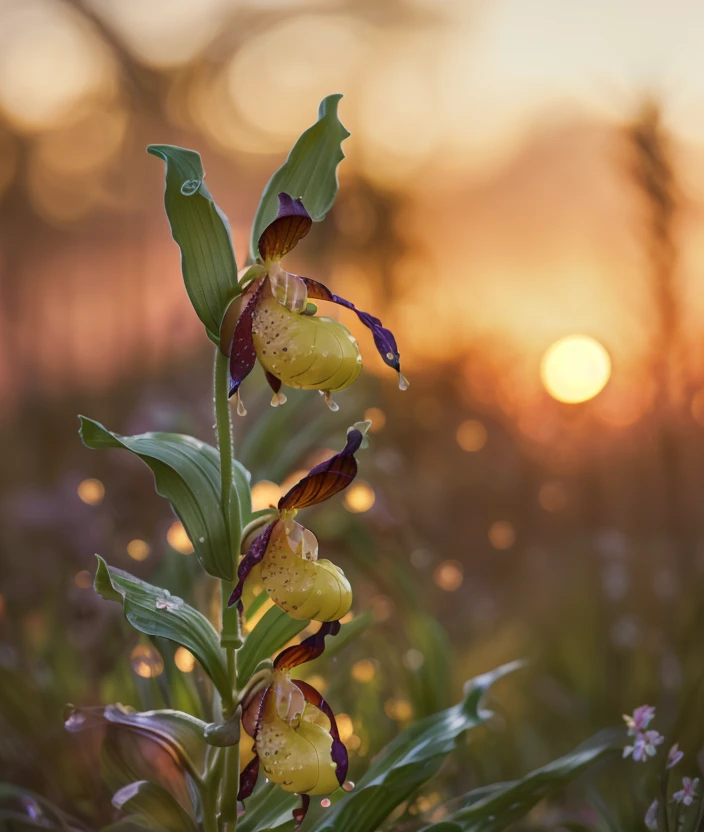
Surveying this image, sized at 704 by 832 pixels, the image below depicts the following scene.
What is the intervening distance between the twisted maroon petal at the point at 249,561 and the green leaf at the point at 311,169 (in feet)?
1.06

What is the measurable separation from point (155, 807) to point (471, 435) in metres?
2.11

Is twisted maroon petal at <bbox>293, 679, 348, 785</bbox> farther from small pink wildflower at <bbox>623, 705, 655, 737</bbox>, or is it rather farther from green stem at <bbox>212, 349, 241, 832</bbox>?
small pink wildflower at <bbox>623, 705, 655, 737</bbox>

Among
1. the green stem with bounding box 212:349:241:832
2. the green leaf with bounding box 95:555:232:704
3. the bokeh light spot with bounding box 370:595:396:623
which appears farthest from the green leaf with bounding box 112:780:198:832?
the bokeh light spot with bounding box 370:595:396:623

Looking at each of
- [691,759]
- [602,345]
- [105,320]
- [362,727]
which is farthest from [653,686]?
[105,320]

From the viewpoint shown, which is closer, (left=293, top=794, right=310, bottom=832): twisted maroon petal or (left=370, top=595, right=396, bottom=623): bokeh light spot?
(left=293, top=794, right=310, bottom=832): twisted maroon petal

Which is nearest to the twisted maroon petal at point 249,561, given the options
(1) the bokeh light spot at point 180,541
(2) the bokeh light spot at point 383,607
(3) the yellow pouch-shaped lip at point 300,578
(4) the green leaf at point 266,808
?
(3) the yellow pouch-shaped lip at point 300,578

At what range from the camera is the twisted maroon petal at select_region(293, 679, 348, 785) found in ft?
2.81

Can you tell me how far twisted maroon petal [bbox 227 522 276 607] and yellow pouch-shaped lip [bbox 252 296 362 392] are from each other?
18cm

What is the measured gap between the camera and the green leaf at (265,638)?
928 mm

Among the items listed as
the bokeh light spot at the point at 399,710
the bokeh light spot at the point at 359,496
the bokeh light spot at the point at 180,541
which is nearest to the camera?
the bokeh light spot at the point at 180,541

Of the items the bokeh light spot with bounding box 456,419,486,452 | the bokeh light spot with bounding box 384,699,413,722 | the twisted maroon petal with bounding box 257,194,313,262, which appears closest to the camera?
the twisted maroon petal with bounding box 257,194,313,262

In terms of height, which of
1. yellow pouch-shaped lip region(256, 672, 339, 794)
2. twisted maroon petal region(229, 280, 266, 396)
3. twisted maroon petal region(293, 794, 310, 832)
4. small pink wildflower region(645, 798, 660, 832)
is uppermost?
twisted maroon petal region(229, 280, 266, 396)

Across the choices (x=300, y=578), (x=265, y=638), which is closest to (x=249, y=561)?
(x=300, y=578)

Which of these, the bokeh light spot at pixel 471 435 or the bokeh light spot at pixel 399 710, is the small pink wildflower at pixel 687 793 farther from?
the bokeh light spot at pixel 471 435
